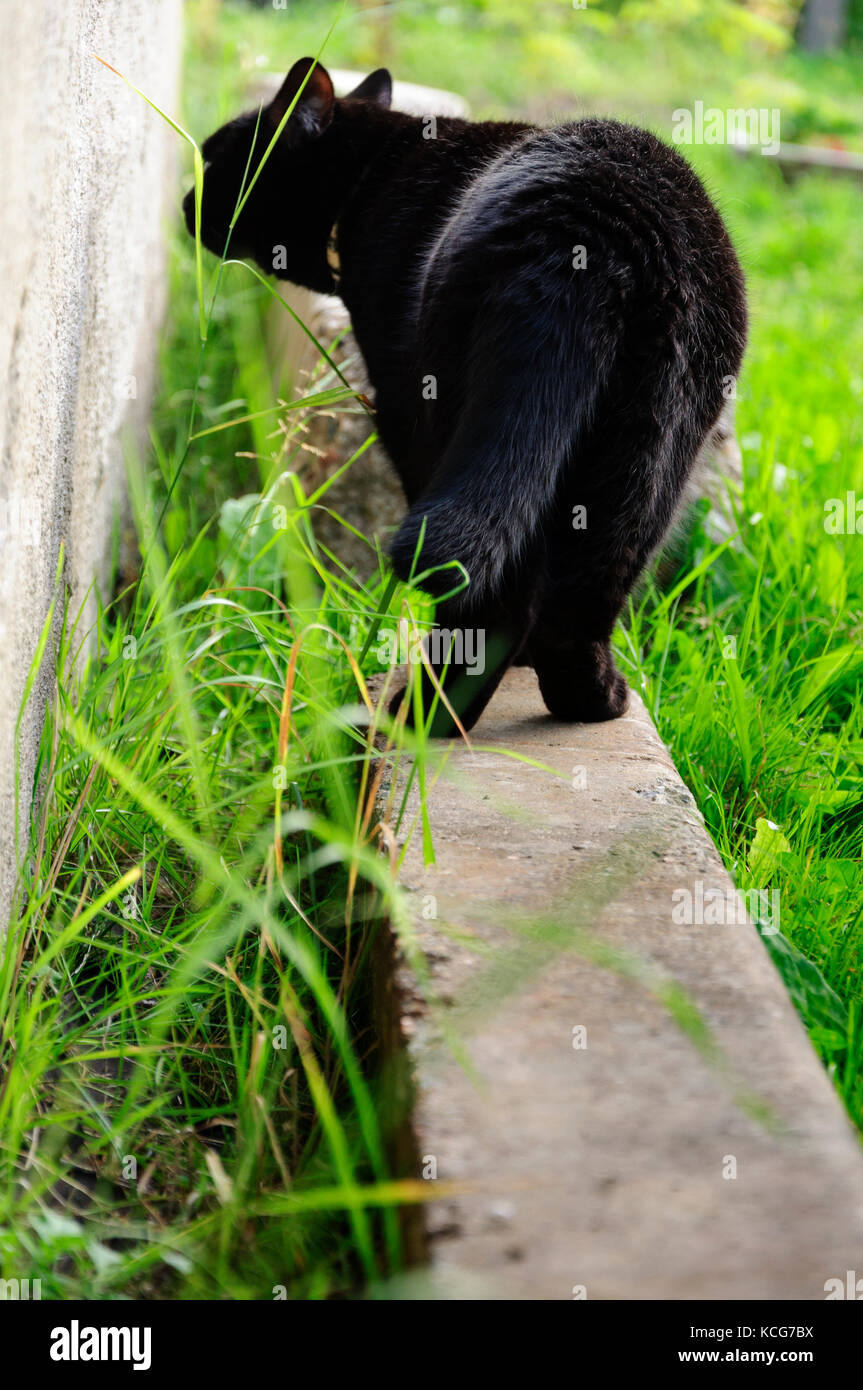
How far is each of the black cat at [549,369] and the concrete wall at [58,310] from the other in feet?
1.39

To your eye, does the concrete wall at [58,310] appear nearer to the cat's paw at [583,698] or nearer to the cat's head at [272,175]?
the cat's head at [272,175]

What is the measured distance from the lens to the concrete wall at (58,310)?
115 centimetres

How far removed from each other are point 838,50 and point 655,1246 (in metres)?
13.9

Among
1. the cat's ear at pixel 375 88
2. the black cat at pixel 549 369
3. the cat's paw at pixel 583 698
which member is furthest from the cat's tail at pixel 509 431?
the cat's ear at pixel 375 88

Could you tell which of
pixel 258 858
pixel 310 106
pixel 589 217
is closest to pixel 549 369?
pixel 589 217

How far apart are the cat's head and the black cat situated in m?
0.11

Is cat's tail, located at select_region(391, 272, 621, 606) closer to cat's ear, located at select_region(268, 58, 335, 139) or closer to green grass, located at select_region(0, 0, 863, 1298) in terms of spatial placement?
green grass, located at select_region(0, 0, 863, 1298)

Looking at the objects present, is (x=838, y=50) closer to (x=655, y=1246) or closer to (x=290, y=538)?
(x=290, y=538)

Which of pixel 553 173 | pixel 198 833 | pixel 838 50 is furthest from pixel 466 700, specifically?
pixel 838 50

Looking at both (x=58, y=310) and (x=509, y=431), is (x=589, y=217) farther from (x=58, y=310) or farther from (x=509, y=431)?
(x=58, y=310)

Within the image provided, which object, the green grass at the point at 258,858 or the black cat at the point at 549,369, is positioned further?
the black cat at the point at 549,369

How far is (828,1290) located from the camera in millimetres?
838

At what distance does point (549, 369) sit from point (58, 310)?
24.1 inches

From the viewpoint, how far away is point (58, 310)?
144cm
